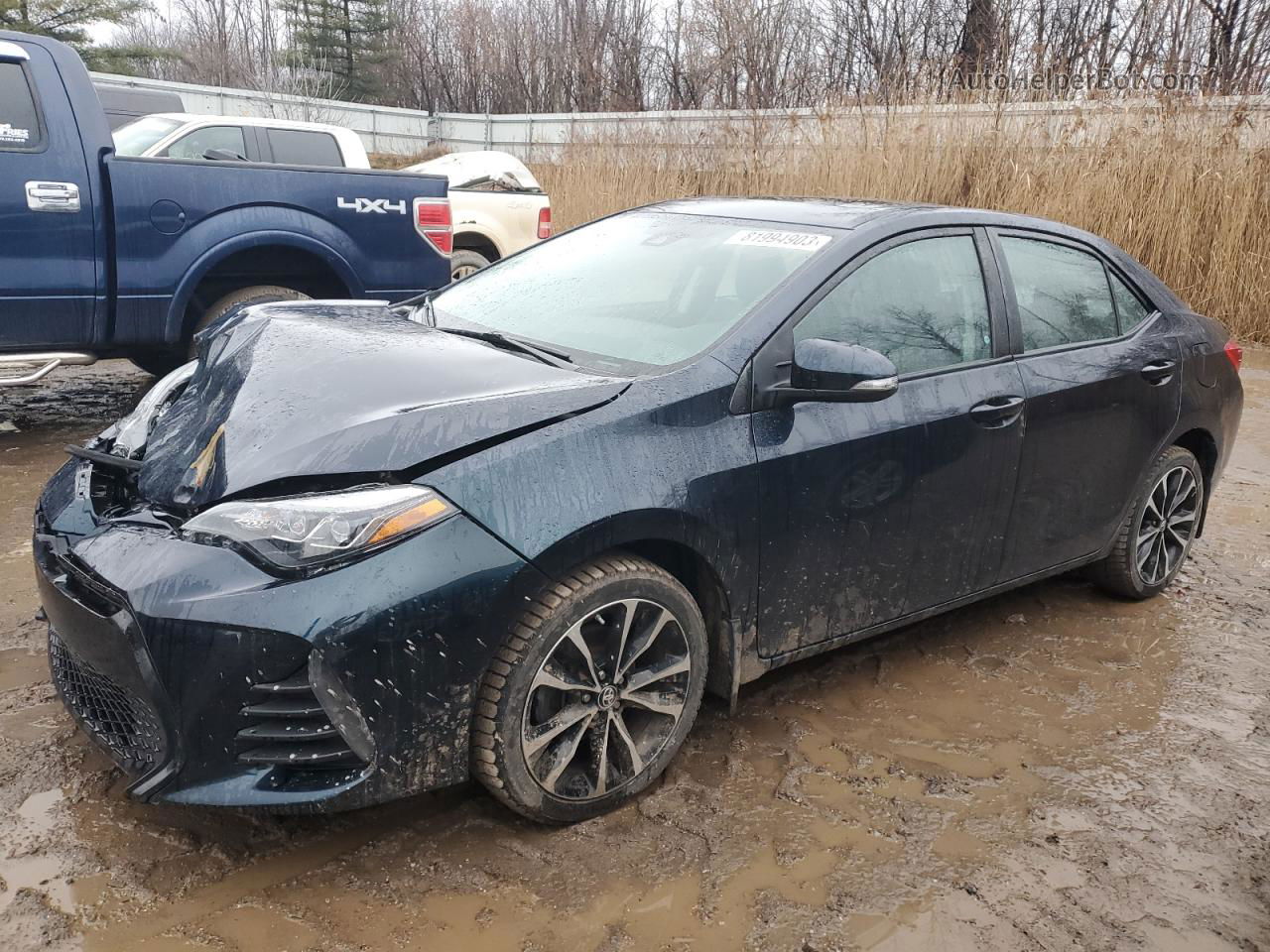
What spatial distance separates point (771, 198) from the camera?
3.80 metres

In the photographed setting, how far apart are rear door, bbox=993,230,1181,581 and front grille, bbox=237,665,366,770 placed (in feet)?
7.73

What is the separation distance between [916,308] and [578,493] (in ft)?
4.76

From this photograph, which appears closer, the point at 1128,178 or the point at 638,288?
the point at 638,288

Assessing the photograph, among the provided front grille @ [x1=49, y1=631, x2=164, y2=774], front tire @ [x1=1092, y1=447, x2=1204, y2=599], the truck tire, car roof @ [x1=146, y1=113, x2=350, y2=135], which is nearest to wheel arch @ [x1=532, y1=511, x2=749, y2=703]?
front grille @ [x1=49, y1=631, x2=164, y2=774]

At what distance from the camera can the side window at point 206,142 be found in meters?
7.77

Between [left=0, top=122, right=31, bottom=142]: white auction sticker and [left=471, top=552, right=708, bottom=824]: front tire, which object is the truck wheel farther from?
[left=471, top=552, right=708, bottom=824]: front tire

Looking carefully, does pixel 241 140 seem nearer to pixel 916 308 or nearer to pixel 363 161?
pixel 363 161

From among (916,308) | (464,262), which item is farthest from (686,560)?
(464,262)

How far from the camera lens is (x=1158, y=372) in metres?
3.96

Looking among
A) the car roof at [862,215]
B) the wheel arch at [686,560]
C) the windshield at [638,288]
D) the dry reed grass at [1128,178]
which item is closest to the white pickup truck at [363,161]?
the dry reed grass at [1128,178]

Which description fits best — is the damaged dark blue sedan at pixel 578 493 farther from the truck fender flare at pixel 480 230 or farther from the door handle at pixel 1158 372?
the truck fender flare at pixel 480 230

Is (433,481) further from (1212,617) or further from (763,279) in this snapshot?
(1212,617)

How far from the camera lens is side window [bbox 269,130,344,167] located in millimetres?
8500

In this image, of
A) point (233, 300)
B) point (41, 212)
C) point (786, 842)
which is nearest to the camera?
point (786, 842)
